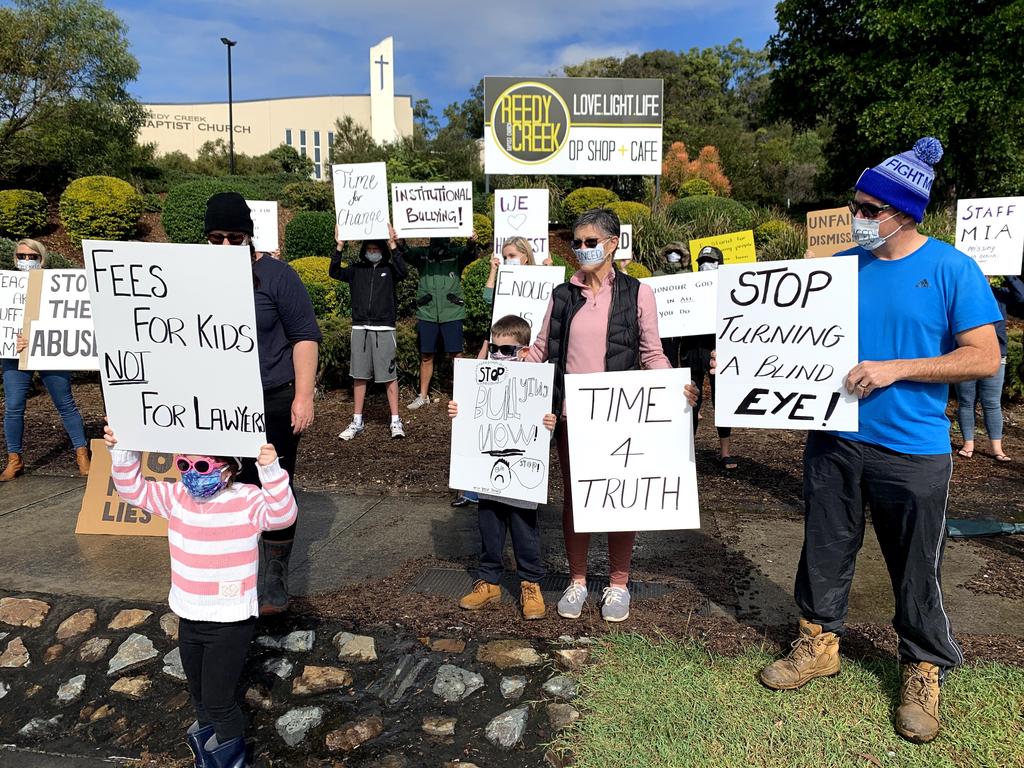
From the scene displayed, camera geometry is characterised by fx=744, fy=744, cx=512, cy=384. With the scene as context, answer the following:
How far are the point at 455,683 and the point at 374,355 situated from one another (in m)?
4.65

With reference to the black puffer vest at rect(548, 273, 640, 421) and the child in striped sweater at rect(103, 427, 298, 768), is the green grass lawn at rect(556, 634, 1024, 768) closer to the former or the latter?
the child in striped sweater at rect(103, 427, 298, 768)

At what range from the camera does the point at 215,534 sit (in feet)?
8.30

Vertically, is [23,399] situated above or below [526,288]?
below

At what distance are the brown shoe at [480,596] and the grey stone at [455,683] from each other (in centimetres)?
51

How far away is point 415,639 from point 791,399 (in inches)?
77.8

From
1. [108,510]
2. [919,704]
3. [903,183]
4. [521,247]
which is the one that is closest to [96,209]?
[521,247]

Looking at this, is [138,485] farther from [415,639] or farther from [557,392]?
[557,392]

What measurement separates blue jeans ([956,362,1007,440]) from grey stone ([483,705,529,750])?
503 centimetres

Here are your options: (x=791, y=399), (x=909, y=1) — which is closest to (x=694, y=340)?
(x=791, y=399)

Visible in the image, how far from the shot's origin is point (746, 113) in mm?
51406

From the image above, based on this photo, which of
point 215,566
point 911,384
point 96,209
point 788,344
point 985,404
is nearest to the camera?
point 215,566

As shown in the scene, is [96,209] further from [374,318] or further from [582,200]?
[374,318]

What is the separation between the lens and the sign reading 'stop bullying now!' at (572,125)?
48.8 ft

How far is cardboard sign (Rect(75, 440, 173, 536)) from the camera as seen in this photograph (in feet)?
15.8
